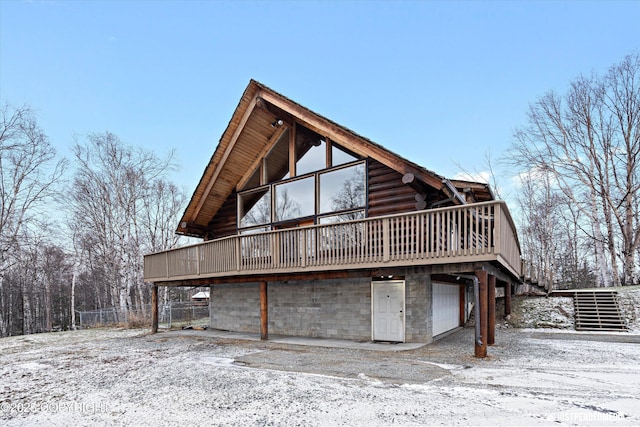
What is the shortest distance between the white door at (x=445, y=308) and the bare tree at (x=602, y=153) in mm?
12651

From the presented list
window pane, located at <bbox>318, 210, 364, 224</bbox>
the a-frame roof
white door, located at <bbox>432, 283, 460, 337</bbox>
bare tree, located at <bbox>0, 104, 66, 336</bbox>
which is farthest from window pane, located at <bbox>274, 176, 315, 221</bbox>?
bare tree, located at <bbox>0, 104, 66, 336</bbox>

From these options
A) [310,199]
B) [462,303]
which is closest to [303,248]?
[310,199]

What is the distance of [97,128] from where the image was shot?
22.4 metres

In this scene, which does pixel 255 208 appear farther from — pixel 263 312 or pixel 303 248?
pixel 303 248

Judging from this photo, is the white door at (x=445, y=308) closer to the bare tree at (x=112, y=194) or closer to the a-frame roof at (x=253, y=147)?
the a-frame roof at (x=253, y=147)

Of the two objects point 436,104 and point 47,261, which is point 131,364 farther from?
point 47,261

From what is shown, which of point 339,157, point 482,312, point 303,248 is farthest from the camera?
point 339,157

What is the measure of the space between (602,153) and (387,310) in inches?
779

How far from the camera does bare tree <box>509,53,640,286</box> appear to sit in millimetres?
20609

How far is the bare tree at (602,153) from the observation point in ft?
67.6

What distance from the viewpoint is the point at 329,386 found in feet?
18.6

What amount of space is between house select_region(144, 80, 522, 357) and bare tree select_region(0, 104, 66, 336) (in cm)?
1019

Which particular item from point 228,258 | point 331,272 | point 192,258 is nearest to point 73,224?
point 192,258

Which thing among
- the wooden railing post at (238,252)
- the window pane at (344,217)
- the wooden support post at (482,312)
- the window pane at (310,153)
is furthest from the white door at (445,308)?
the wooden railing post at (238,252)
